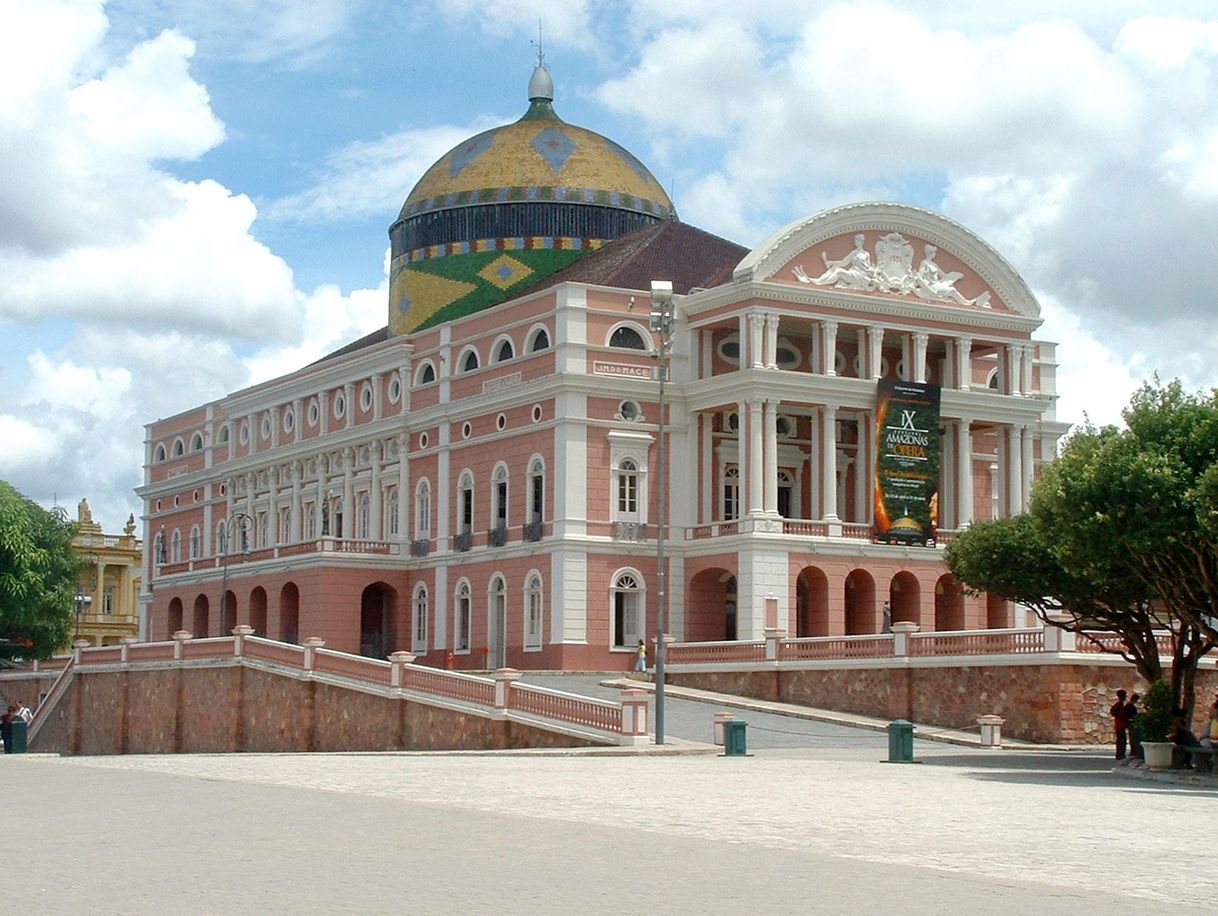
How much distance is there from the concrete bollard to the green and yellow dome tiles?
30.4m

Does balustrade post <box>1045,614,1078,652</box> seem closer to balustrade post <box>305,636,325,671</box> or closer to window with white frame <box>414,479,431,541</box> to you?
balustrade post <box>305,636,325,671</box>

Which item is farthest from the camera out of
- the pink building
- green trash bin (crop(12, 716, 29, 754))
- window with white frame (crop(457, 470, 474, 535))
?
window with white frame (crop(457, 470, 474, 535))

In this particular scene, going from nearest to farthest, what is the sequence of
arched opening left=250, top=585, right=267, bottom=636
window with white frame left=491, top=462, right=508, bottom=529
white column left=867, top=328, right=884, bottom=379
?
white column left=867, top=328, right=884, bottom=379 → window with white frame left=491, top=462, right=508, bottom=529 → arched opening left=250, top=585, right=267, bottom=636

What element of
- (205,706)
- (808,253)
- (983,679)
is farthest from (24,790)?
(808,253)

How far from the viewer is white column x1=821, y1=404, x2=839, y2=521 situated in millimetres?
57625

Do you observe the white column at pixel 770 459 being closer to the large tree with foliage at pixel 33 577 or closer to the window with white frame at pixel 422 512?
the window with white frame at pixel 422 512

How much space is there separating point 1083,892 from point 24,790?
16.6 m

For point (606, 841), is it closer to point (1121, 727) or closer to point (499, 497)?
point (1121, 727)

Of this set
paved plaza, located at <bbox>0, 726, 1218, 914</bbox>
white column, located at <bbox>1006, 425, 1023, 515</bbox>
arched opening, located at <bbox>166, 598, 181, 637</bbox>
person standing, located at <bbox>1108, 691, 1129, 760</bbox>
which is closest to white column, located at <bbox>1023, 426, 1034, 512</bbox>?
white column, located at <bbox>1006, 425, 1023, 515</bbox>

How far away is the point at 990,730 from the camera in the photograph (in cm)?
4191

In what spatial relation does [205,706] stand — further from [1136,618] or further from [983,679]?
[1136,618]

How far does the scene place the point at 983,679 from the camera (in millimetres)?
45188

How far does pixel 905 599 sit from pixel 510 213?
64.0 ft

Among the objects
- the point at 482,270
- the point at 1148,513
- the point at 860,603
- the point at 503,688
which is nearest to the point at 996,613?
the point at 860,603
